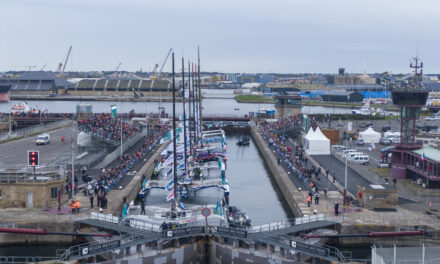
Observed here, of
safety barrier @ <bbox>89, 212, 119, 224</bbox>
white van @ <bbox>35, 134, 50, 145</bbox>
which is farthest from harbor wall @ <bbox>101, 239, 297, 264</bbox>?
white van @ <bbox>35, 134, 50, 145</bbox>

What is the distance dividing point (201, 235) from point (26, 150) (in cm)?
3278

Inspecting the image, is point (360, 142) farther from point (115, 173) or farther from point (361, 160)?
point (115, 173)

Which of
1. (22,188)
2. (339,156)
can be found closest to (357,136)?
(339,156)

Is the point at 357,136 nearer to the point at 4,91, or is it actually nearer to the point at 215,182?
the point at 215,182

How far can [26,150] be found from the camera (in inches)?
2137

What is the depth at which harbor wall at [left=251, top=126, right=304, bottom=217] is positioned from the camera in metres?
35.6

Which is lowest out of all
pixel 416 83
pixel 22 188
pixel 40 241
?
pixel 40 241

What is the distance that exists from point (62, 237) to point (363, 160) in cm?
2720

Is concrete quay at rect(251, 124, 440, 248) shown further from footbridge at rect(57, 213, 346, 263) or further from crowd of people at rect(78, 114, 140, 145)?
crowd of people at rect(78, 114, 140, 145)

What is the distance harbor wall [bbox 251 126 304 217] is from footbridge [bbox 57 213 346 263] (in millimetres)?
5138

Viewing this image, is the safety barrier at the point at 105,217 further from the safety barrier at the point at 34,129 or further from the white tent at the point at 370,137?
the white tent at the point at 370,137

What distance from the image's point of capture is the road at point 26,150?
45.6m

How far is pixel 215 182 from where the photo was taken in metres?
40.0

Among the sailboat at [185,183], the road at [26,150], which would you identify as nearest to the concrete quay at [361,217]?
the sailboat at [185,183]
